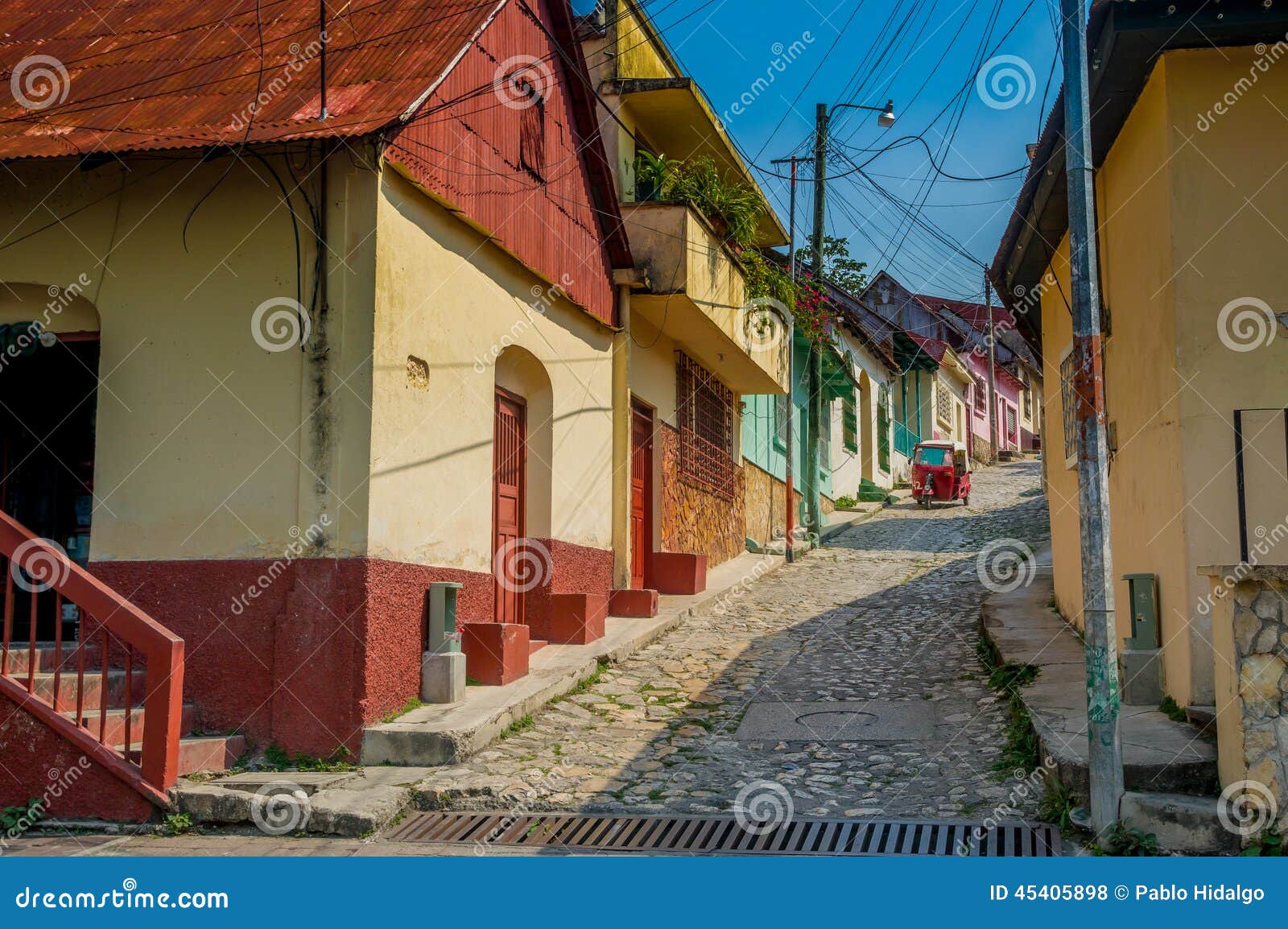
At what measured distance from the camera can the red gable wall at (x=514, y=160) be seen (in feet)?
30.1

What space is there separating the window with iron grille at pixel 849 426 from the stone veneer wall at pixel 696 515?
8.62 m

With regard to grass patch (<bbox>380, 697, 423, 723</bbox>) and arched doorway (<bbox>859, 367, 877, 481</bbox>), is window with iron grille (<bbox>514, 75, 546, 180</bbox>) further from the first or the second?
arched doorway (<bbox>859, 367, 877, 481</bbox>)

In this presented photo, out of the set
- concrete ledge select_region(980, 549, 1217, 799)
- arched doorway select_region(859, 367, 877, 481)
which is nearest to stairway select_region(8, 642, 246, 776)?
concrete ledge select_region(980, 549, 1217, 799)

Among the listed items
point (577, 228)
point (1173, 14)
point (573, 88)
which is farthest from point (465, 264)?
point (1173, 14)

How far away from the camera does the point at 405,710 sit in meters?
8.56

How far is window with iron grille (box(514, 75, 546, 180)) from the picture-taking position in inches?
433

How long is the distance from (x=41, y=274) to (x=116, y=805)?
3.98 m

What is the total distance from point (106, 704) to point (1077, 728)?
585cm

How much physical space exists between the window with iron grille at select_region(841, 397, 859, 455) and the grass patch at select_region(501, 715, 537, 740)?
19392 mm

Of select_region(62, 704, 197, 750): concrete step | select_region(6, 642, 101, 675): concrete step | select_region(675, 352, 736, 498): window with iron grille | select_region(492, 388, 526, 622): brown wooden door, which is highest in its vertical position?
select_region(675, 352, 736, 498): window with iron grille

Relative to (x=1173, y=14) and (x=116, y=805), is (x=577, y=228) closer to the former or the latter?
(x=1173, y=14)

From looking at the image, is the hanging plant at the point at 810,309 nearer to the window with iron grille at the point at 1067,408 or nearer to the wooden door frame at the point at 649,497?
the wooden door frame at the point at 649,497

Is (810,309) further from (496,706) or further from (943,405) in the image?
(943,405)

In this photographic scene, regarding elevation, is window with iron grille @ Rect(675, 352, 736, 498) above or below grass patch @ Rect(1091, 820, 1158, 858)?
above
